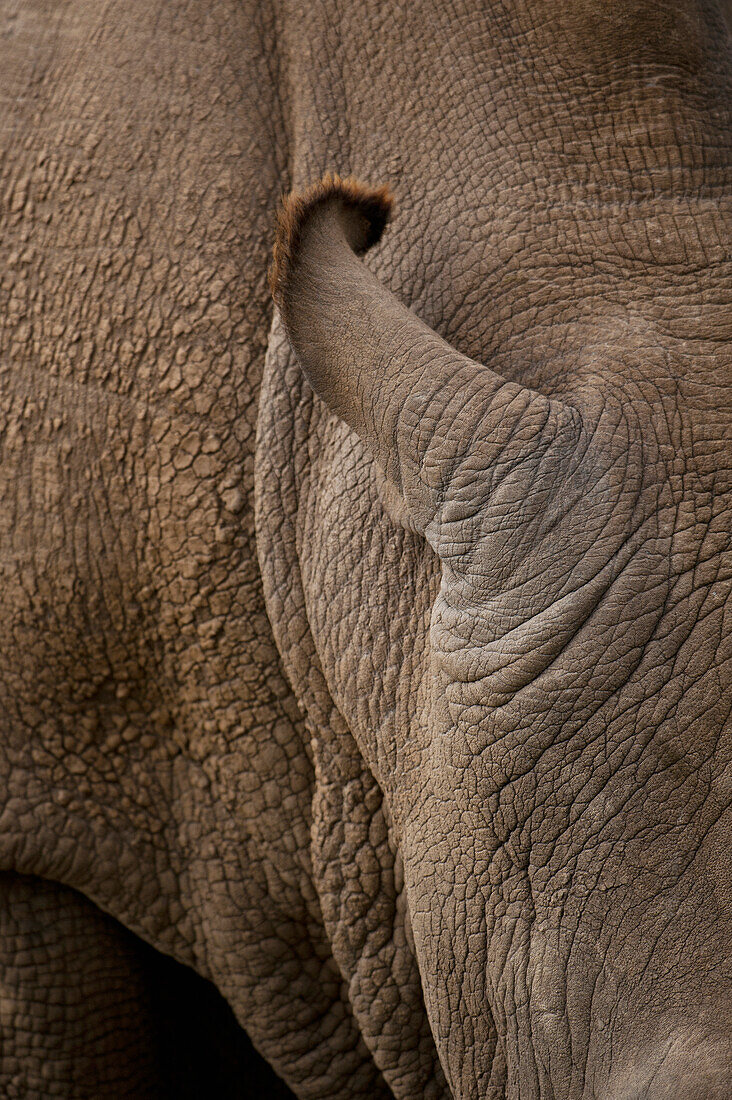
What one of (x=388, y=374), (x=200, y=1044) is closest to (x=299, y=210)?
(x=388, y=374)

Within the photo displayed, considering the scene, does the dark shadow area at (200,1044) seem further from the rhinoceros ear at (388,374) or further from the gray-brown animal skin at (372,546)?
the rhinoceros ear at (388,374)

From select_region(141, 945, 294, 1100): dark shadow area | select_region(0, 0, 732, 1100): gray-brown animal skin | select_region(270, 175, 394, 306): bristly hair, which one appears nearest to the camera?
select_region(0, 0, 732, 1100): gray-brown animal skin

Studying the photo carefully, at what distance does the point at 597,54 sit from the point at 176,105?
28.2 inches

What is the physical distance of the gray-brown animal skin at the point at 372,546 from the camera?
131 cm

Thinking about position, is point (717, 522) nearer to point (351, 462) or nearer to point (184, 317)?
point (351, 462)

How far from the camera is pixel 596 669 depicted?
131 cm

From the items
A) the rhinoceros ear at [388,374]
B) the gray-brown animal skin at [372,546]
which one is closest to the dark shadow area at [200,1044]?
the gray-brown animal skin at [372,546]

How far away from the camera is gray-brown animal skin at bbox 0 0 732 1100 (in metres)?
1.31

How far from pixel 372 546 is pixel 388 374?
11.6 inches

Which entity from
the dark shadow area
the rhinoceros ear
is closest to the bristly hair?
the rhinoceros ear

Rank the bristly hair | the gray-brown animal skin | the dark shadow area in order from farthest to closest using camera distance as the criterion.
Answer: the dark shadow area
the bristly hair
the gray-brown animal skin

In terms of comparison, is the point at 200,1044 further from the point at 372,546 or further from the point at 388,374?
the point at 388,374

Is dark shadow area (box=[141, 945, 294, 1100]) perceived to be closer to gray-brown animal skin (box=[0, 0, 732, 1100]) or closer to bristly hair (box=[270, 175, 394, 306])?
gray-brown animal skin (box=[0, 0, 732, 1100])

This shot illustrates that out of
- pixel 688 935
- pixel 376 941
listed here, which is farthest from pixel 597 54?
pixel 376 941
